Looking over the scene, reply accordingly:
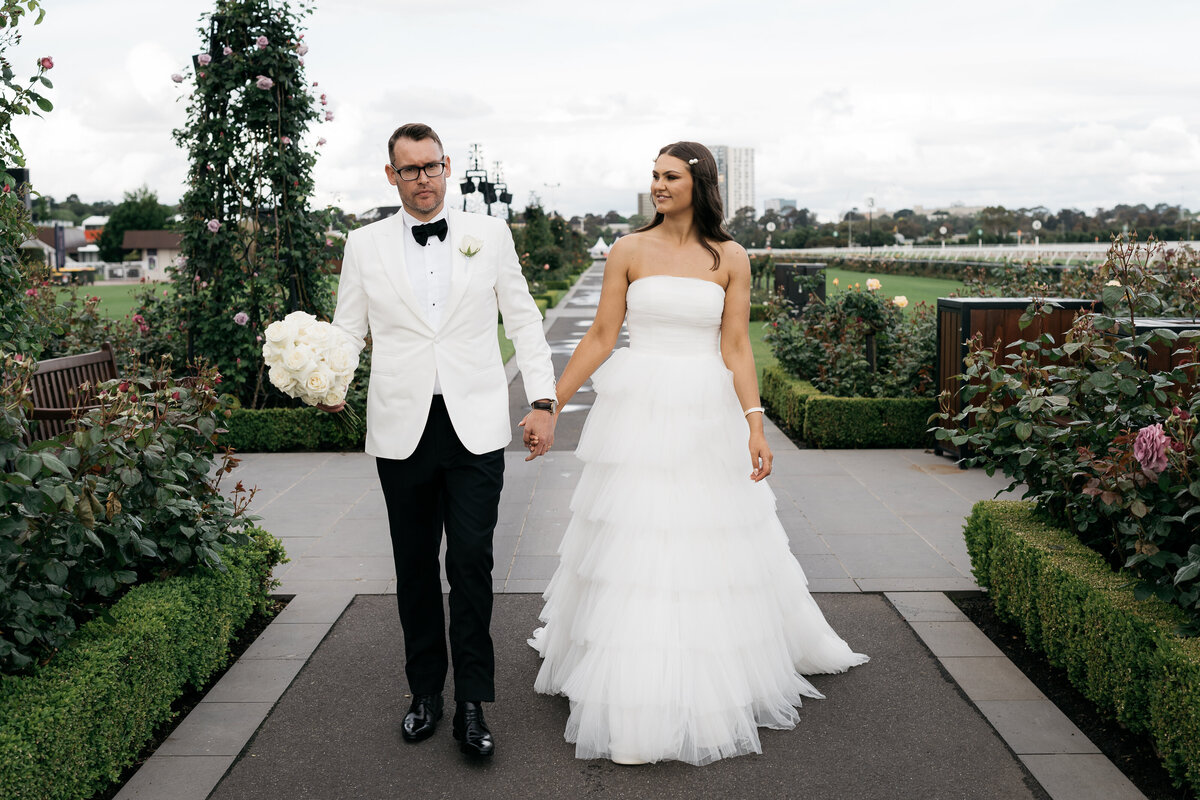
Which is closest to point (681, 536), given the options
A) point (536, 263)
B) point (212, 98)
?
point (212, 98)

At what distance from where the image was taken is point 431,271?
3.36 metres

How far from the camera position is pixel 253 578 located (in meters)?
4.59

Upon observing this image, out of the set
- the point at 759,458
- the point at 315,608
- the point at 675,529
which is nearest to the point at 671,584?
the point at 675,529

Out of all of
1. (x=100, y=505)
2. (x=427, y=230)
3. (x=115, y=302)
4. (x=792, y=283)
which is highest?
(x=427, y=230)

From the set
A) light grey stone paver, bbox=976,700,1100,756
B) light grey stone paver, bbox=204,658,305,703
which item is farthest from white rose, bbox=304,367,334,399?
light grey stone paver, bbox=976,700,1100,756

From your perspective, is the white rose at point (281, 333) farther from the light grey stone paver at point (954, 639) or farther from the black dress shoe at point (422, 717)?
the light grey stone paver at point (954, 639)

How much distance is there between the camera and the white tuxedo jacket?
3.30 meters

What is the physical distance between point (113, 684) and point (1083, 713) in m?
3.44

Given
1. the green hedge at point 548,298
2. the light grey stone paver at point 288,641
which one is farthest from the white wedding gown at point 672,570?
the green hedge at point 548,298

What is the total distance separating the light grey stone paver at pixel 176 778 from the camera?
318 cm

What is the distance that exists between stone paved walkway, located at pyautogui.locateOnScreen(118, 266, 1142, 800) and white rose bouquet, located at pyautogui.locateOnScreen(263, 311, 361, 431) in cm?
126

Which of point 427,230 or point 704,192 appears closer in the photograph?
point 427,230

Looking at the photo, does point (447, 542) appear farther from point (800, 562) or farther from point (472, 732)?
point (800, 562)

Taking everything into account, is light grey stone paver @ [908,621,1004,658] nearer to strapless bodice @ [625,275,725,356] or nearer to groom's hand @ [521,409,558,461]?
strapless bodice @ [625,275,725,356]
